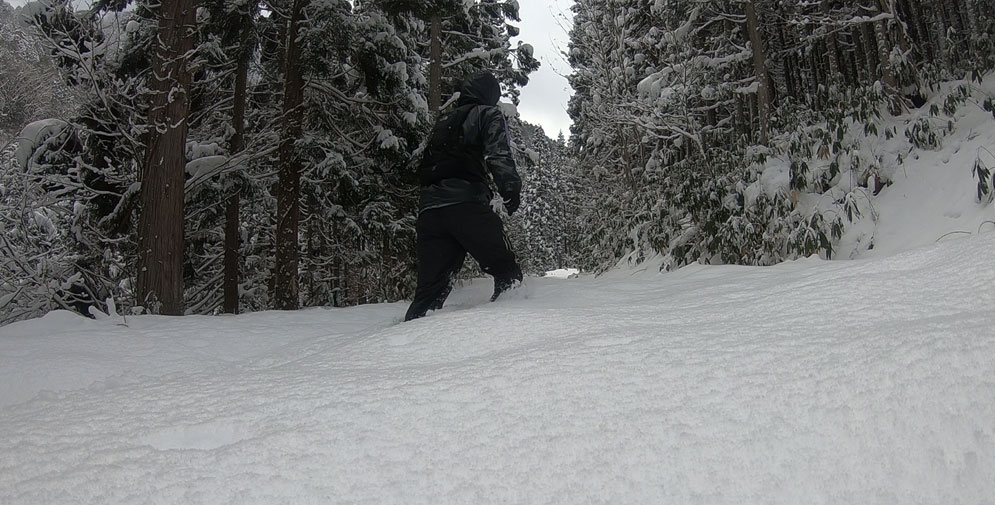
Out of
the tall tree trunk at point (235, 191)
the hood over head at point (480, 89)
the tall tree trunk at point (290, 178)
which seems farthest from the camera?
the tall tree trunk at point (235, 191)

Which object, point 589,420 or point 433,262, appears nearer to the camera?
point 589,420

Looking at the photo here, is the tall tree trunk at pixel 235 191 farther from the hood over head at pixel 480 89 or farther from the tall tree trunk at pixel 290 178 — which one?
the hood over head at pixel 480 89

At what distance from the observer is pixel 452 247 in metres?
3.82

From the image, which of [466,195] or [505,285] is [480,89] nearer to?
[466,195]

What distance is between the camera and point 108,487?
108 cm

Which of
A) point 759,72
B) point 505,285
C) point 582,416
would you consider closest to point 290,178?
point 505,285

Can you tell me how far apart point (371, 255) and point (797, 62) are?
12.0 meters

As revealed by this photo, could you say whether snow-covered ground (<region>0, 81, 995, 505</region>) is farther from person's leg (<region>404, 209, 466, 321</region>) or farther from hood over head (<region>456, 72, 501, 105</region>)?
hood over head (<region>456, 72, 501, 105</region>)

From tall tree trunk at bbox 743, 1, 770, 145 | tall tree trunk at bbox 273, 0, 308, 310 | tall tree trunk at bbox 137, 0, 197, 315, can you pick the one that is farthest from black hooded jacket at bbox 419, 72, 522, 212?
tall tree trunk at bbox 743, 1, 770, 145

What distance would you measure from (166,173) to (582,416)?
5090 mm

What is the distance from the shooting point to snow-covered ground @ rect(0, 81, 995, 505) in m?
1.03

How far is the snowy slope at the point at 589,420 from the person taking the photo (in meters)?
1.03

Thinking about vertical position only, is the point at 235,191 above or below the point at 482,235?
above

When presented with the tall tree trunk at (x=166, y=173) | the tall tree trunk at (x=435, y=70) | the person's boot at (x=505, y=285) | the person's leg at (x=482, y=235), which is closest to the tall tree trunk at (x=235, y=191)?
the tall tree trunk at (x=435, y=70)
